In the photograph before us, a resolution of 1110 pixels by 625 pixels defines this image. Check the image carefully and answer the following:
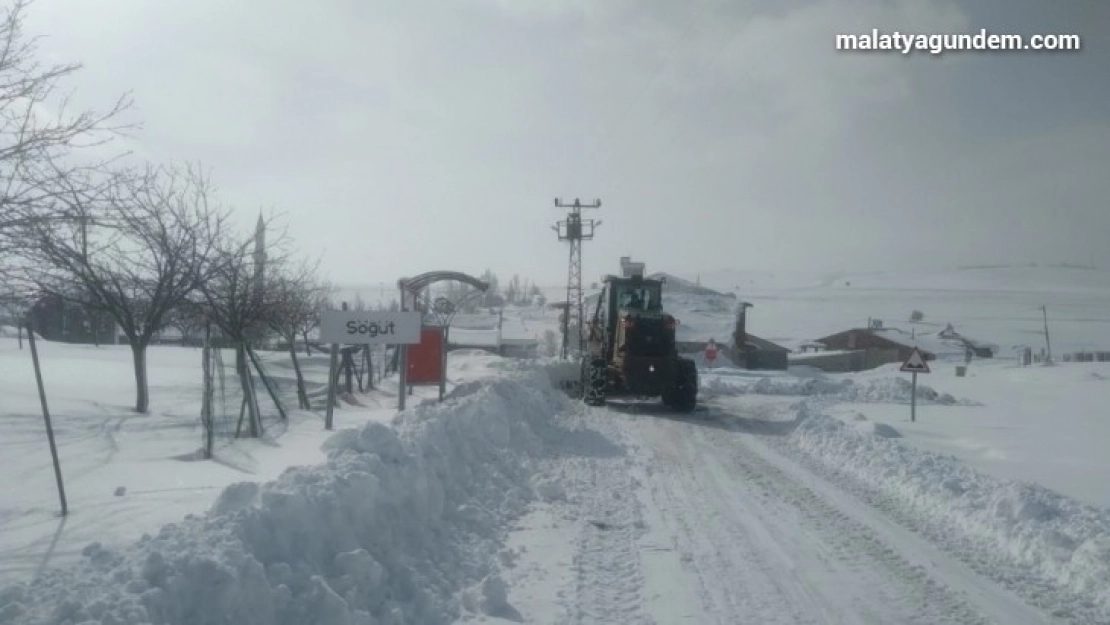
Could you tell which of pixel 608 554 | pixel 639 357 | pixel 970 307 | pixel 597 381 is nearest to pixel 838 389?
pixel 639 357

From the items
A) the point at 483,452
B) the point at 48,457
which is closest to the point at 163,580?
the point at 48,457

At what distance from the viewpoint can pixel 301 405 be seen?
63.6 feet

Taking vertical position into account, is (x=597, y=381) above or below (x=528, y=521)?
above

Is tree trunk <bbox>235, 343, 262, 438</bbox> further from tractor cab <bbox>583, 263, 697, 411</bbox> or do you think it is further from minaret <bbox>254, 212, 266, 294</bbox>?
tractor cab <bbox>583, 263, 697, 411</bbox>

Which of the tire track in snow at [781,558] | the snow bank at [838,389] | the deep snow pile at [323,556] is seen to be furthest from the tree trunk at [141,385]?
the snow bank at [838,389]

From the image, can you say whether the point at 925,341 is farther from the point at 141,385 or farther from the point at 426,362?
the point at 141,385

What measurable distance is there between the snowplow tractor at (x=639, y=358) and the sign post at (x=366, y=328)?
9.67 m

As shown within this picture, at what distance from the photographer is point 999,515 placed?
10.3 meters

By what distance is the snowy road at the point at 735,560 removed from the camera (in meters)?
7.41

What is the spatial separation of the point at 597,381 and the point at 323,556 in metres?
19.1

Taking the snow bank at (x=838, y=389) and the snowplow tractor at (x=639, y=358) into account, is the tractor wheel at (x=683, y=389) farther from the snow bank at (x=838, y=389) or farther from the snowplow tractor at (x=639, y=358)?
the snow bank at (x=838, y=389)

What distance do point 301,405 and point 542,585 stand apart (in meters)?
12.5

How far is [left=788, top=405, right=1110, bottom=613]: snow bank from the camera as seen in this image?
840 cm

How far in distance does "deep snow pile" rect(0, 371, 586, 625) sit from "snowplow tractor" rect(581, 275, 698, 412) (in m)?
13.9
